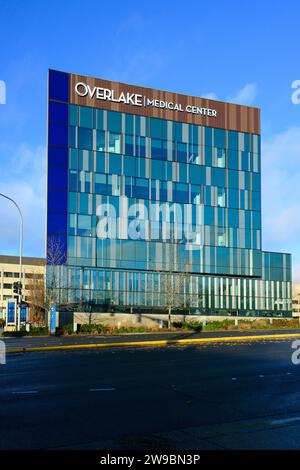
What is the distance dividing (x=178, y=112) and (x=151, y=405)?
2457 inches

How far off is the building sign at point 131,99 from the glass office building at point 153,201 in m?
0.12

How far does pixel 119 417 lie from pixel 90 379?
454 cm

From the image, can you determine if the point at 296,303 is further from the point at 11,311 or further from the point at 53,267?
the point at 11,311

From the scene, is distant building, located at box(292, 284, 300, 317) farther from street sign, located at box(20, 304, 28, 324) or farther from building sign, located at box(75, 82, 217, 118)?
street sign, located at box(20, 304, 28, 324)

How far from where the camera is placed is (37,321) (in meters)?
72.5

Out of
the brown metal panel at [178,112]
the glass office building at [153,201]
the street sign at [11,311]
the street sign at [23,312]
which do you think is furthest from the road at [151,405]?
the brown metal panel at [178,112]

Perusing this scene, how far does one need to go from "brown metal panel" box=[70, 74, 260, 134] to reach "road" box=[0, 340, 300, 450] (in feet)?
173

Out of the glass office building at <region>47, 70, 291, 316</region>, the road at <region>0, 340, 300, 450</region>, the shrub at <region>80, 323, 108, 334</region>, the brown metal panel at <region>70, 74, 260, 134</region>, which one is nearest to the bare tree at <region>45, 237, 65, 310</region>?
the glass office building at <region>47, 70, 291, 316</region>

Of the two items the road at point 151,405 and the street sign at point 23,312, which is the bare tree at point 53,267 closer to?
the street sign at point 23,312

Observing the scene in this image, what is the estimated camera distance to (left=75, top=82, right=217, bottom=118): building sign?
213 ft

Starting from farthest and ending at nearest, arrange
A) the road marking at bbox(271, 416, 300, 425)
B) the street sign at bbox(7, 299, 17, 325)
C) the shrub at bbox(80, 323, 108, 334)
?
1. the street sign at bbox(7, 299, 17, 325)
2. the shrub at bbox(80, 323, 108, 334)
3. the road marking at bbox(271, 416, 300, 425)

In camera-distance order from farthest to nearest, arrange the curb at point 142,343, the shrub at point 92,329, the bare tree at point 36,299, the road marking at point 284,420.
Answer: the bare tree at point 36,299
the shrub at point 92,329
the curb at point 142,343
the road marking at point 284,420

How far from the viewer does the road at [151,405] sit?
24.2ft
